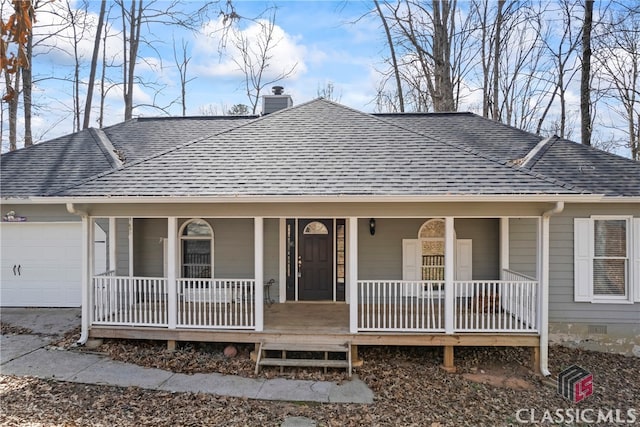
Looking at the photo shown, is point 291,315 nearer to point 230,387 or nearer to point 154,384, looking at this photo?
point 230,387

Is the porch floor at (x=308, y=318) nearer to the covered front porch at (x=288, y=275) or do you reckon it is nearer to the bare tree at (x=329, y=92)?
the covered front porch at (x=288, y=275)

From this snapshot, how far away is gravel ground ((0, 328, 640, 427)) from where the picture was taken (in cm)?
467

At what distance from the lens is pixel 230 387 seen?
5457 millimetres

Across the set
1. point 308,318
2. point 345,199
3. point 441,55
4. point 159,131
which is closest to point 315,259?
point 308,318

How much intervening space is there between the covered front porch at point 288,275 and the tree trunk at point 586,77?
5796 mm

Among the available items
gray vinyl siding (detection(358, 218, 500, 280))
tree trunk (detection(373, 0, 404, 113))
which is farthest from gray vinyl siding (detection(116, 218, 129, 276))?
tree trunk (detection(373, 0, 404, 113))

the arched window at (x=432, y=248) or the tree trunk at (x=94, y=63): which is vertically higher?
the tree trunk at (x=94, y=63)

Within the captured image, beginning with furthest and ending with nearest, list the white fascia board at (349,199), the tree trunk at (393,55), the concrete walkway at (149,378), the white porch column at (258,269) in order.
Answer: the tree trunk at (393,55), the white porch column at (258,269), the white fascia board at (349,199), the concrete walkway at (149,378)

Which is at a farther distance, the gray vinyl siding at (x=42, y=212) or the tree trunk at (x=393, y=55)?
the tree trunk at (x=393, y=55)

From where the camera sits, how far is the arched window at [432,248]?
317 inches

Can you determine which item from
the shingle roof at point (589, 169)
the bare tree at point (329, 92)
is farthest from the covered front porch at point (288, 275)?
the bare tree at point (329, 92)

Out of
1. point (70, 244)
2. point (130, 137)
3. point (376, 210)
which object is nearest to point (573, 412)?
point (376, 210)

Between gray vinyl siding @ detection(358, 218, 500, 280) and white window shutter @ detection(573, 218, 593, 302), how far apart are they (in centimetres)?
139

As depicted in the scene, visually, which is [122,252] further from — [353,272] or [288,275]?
[353,272]
